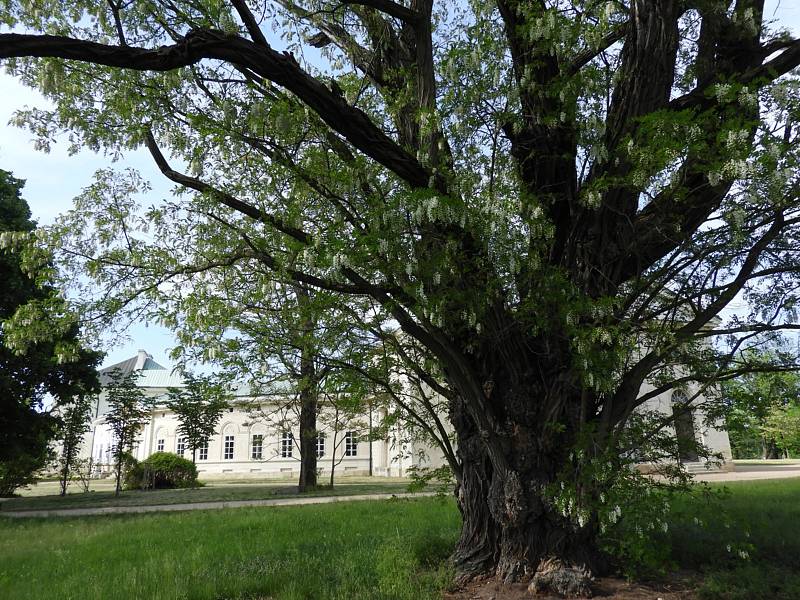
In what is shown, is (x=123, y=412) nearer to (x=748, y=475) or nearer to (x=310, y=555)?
(x=310, y=555)

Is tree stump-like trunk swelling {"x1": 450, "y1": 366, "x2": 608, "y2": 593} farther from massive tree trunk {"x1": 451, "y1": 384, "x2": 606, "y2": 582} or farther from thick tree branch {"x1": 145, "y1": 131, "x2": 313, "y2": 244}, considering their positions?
thick tree branch {"x1": 145, "y1": 131, "x2": 313, "y2": 244}

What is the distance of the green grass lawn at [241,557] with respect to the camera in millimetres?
5875

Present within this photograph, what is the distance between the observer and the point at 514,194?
584cm

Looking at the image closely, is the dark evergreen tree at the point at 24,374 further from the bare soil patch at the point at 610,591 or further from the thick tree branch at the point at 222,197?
the bare soil patch at the point at 610,591

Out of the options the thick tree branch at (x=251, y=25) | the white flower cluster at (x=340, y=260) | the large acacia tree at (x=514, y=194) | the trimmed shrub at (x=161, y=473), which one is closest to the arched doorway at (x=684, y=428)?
the large acacia tree at (x=514, y=194)

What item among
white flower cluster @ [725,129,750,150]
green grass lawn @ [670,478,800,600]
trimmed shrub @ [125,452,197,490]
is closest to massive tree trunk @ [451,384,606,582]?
green grass lawn @ [670,478,800,600]

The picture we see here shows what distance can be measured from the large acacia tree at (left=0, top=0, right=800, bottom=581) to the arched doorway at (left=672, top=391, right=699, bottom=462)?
32 cm

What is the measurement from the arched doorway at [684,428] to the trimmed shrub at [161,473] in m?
27.1

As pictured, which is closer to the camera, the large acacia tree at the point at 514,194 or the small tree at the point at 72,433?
the large acacia tree at the point at 514,194

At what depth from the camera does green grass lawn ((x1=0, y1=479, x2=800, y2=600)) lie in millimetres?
5773

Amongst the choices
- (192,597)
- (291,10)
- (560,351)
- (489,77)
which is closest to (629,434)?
(560,351)

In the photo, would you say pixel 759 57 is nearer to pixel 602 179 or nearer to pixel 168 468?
pixel 602 179

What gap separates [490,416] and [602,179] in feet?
8.51

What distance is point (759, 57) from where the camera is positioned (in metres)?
6.25
